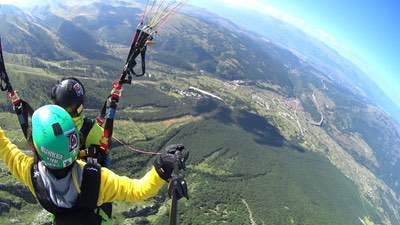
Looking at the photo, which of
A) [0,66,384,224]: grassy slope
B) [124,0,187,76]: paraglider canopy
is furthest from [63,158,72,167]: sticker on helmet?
[0,66,384,224]: grassy slope

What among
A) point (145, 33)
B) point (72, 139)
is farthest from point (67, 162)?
point (145, 33)

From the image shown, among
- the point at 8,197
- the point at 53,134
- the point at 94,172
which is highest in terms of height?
the point at 53,134

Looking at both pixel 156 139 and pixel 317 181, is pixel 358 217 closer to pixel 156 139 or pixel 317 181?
pixel 317 181

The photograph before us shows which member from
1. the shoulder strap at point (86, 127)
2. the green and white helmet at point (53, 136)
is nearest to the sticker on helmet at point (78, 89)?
the shoulder strap at point (86, 127)

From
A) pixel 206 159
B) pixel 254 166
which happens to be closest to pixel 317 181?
pixel 254 166

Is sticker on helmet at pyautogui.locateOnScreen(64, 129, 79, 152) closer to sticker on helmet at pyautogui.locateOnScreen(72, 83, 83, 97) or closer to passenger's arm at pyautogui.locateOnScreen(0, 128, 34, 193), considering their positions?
passenger's arm at pyautogui.locateOnScreen(0, 128, 34, 193)

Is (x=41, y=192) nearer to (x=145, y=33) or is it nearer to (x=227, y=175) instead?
(x=145, y=33)

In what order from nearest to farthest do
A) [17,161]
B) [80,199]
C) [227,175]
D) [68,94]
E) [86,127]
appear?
[80,199] → [17,161] → [68,94] → [86,127] → [227,175]
